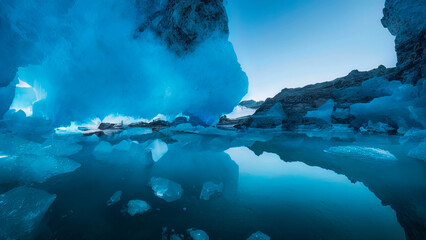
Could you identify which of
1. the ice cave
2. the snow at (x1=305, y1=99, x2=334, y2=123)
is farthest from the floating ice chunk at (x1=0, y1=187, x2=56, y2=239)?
the snow at (x1=305, y1=99, x2=334, y2=123)

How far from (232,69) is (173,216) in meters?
7.75

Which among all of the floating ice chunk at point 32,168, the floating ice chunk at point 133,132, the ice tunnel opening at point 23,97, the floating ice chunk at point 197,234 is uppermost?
the ice tunnel opening at point 23,97

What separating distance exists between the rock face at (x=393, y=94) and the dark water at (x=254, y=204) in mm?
5875

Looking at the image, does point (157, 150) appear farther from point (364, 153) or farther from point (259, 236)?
point (364, 153)

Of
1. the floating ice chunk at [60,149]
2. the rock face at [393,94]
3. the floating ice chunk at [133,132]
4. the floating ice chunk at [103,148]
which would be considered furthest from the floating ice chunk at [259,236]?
the rock face at [393,94]

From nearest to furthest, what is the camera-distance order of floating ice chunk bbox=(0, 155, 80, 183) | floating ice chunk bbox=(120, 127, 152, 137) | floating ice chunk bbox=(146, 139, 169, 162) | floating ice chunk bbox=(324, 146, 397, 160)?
floating ice chunk bbox=(0, 155, 80, 183)
floating ice chunk bbox=(324, 146, 397, 160)
floating ice chunk bbox=(146, 139, 169, 162)
floating ice chunk bbox=(120, 127, 152, 137)

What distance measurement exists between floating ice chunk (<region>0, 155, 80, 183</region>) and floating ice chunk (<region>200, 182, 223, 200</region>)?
1.93m

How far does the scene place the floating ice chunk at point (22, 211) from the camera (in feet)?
3.41

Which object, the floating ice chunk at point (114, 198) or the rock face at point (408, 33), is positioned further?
the rock face at point (408, 33)

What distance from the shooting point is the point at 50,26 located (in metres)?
5.11

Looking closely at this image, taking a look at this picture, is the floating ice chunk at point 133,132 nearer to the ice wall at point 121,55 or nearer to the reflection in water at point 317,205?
the ice wall at point 121,55

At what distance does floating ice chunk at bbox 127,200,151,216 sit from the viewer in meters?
1.28

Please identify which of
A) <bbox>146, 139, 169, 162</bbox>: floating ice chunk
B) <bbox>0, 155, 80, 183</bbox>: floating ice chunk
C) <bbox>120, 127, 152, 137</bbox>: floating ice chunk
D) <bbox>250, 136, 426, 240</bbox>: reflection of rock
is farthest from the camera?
<bbox>120, 127, 152, 137</bbox>: floating ice chunk

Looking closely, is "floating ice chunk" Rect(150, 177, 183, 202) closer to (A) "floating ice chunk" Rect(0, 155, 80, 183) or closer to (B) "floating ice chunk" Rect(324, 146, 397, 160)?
(A) "floating ice chunk" Rect(0, 155, 80, 183)
